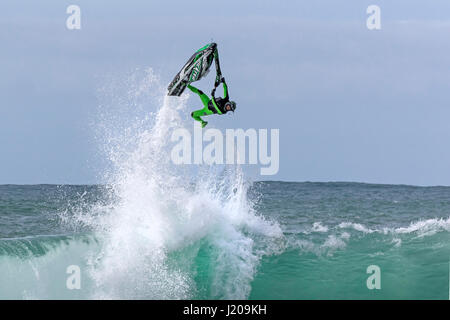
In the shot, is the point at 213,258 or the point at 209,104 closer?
the point at 209,104

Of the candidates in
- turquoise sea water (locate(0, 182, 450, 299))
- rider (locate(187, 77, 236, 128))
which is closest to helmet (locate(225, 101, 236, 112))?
rider (locate(187, 77, 236, 128))

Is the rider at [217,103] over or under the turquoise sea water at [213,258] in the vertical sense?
over

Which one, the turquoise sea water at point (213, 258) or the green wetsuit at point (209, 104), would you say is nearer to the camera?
the green wetsuit at point (209, 104)

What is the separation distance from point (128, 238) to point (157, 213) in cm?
77

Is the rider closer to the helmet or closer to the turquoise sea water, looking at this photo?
the helmet

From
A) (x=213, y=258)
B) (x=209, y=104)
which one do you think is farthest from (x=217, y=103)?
(x=213, y=258)

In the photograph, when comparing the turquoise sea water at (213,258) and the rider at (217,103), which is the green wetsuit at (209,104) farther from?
the turquoise sea water at (213,258)

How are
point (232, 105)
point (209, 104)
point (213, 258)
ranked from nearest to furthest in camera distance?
1. point (232, 105)
2. point (209, 104)
3. point (213, 258)

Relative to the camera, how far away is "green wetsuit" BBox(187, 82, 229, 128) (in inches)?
388

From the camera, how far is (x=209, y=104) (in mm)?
10047

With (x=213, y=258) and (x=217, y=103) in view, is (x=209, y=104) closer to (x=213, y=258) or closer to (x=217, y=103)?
(x=217, y=103)

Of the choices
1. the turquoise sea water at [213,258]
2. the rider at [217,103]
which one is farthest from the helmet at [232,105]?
the turquoise sea water at [213,258]

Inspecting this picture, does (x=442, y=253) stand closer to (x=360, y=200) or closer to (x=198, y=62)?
(x=198, y=62)

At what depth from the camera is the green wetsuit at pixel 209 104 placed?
9852 mm
